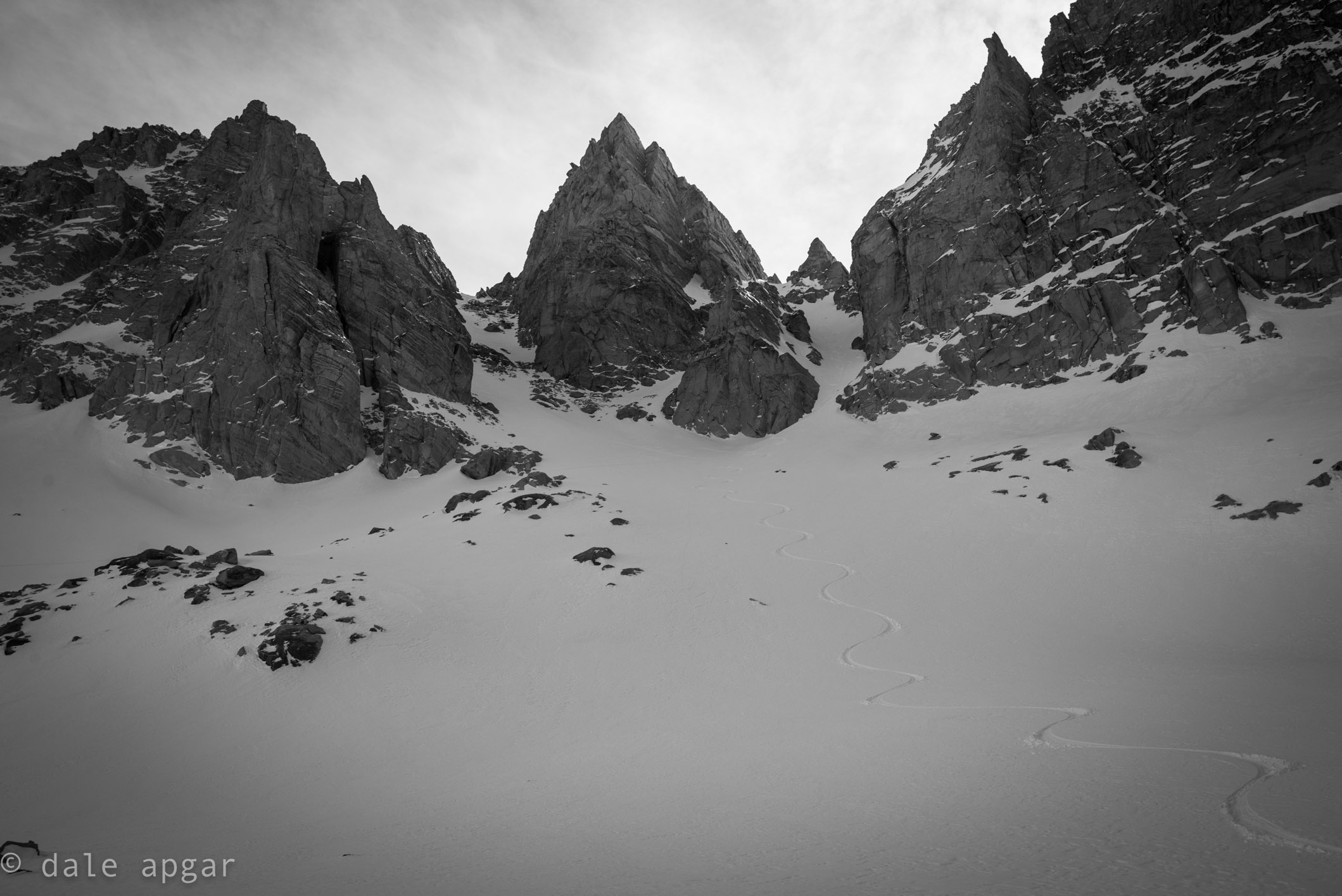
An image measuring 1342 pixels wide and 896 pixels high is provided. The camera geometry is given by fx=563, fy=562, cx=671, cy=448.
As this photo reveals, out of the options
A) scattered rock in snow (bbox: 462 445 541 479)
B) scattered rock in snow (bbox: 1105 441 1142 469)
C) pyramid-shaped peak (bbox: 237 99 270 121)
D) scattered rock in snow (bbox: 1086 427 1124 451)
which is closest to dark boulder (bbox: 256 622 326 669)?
scattered rock in snow (bbox: 462 445 541 479)

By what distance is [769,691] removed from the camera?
16859 mm

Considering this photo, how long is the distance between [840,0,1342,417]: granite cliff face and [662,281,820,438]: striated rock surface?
967 cm

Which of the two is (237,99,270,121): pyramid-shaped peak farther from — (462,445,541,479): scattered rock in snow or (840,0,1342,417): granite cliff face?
(840,0,1342,417): granite cliff face

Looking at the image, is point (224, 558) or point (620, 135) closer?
point (224, 558)

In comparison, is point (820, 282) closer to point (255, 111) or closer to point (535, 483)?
point (535, 483)

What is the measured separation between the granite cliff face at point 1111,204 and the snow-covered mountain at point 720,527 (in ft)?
1.70

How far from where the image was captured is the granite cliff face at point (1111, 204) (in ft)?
179

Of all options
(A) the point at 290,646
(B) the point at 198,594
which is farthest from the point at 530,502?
(A) the point at 290,646

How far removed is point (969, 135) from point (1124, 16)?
23.3m

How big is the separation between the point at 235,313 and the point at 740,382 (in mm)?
63655

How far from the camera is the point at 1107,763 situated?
8898 mm

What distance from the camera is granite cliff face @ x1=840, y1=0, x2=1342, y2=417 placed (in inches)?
2147

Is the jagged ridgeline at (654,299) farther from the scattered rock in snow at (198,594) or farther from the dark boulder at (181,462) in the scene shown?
the scattered rock in snow at (198,594)

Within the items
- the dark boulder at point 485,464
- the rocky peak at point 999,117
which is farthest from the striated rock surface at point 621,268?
the rocky peak at point 999,117
